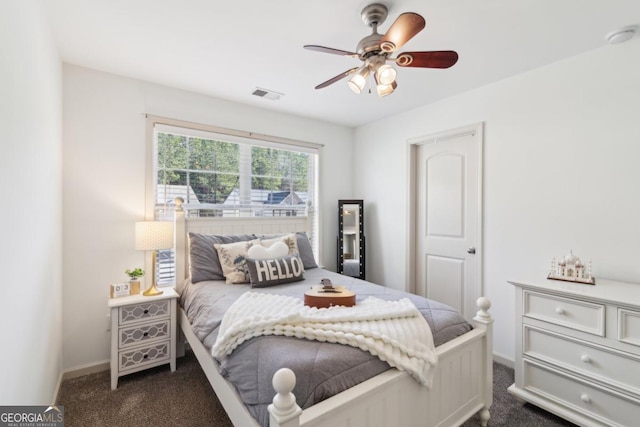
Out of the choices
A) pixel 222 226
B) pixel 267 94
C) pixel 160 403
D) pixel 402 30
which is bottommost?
pixel 160 403

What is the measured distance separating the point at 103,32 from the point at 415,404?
2.87 metres

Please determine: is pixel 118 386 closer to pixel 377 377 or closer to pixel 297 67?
pixel 377 377

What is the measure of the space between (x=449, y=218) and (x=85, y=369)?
3556mm

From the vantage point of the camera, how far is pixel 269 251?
256 cm

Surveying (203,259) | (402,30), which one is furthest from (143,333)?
(402,30)

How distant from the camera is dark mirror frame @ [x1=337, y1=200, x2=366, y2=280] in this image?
3695 millimetres

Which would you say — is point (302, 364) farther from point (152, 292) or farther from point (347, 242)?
point (347, 242)

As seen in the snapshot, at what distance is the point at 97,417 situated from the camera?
1847 mm

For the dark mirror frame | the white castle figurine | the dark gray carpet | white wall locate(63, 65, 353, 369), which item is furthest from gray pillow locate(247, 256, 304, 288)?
the white castle figurine

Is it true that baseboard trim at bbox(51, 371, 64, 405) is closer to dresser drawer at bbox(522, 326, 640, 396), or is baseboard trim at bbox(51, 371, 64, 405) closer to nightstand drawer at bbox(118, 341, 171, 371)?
nightstand drawer at bbox(118, 341, 171, 371)

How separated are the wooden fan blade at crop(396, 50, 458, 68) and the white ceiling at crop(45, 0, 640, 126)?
34cm

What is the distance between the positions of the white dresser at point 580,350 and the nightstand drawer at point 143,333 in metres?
2.65

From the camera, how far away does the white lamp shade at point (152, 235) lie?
7.72 ft

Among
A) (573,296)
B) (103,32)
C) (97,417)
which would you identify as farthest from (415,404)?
(103,32)
